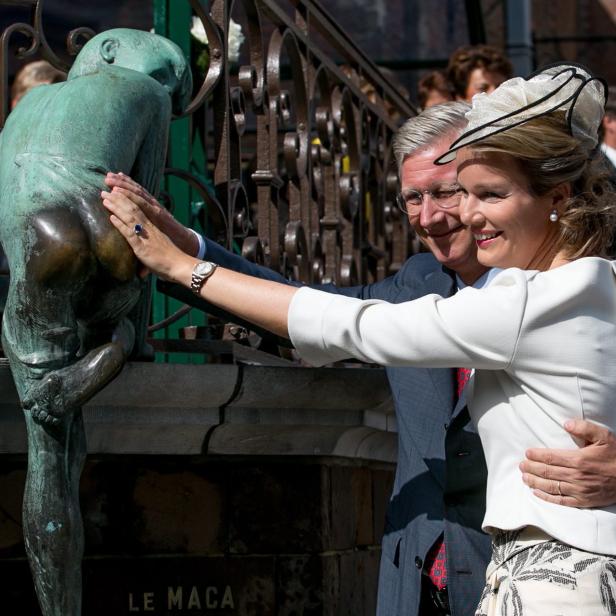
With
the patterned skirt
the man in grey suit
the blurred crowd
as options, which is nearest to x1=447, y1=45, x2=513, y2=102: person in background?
the blurred crowd

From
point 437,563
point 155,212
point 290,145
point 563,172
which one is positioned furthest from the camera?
point 290,145

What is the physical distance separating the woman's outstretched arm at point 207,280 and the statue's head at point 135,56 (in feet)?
1.14

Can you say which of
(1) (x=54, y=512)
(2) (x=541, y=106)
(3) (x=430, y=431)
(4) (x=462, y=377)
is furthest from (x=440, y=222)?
(1) (x=54, y=512)

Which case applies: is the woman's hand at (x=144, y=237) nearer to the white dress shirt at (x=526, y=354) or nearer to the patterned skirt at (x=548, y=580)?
the white dress shirt at (x=526, y=354)

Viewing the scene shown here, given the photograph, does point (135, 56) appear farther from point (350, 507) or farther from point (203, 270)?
point (350, 507)

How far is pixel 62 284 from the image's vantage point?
8.37 ft

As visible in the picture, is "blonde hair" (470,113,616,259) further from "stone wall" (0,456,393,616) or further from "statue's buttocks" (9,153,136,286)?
"stone wall" (0,456,393,616)

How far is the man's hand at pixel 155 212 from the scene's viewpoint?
2611 mm

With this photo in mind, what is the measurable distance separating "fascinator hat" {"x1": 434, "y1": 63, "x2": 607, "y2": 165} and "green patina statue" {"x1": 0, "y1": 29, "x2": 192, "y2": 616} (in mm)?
637

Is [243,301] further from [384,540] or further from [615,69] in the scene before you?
[615,69]

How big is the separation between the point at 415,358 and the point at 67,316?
617 mm

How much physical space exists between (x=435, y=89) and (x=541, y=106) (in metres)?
4.26

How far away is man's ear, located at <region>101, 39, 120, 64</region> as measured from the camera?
2838 mm

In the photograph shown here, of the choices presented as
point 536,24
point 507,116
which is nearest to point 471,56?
point 507,116
